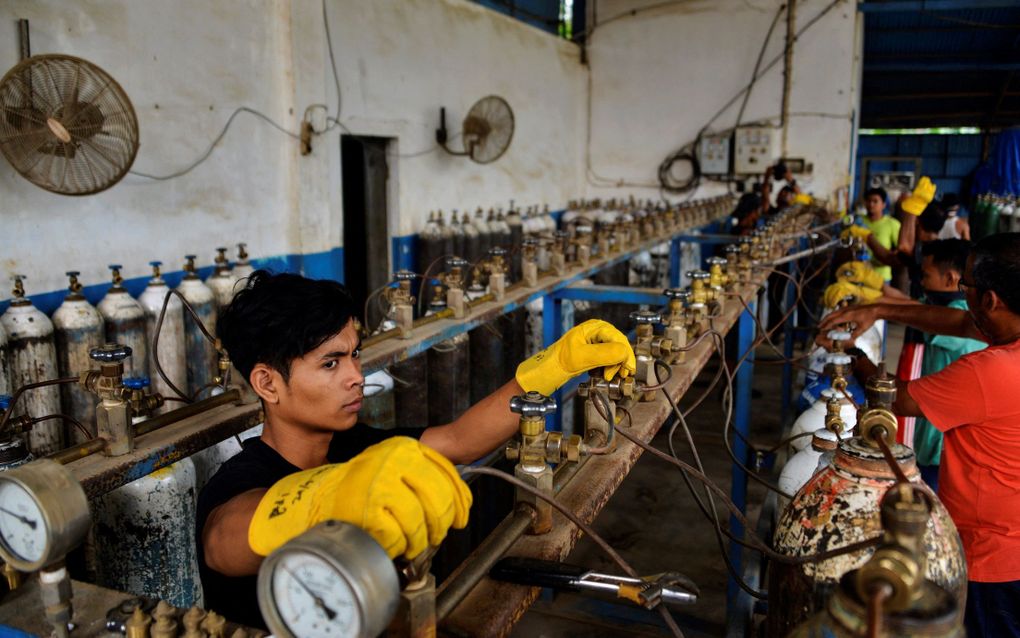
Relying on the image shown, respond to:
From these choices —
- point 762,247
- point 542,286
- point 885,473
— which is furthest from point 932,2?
point 885,473

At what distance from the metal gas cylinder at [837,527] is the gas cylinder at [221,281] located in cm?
318

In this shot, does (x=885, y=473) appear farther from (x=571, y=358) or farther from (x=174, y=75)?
(x=174, y=75)

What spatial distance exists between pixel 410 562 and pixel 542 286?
2605 mm

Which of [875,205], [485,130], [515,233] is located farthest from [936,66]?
[485,130]

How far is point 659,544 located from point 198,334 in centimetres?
231

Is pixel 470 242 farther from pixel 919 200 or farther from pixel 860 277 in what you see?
pixel 860 277

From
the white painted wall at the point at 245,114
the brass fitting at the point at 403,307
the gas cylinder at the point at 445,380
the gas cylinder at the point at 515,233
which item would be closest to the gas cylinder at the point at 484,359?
the gas cylinder at the point at 445,380

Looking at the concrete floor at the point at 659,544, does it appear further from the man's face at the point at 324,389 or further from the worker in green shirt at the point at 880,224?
the man's face at the point at 324,389

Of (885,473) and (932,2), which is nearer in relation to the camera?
(885,473)

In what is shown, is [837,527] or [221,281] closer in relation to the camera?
[837,527]

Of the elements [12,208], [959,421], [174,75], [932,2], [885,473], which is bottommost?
[959,421]

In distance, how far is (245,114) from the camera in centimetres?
445

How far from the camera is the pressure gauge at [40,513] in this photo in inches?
32.8

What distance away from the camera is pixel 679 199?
984cm
